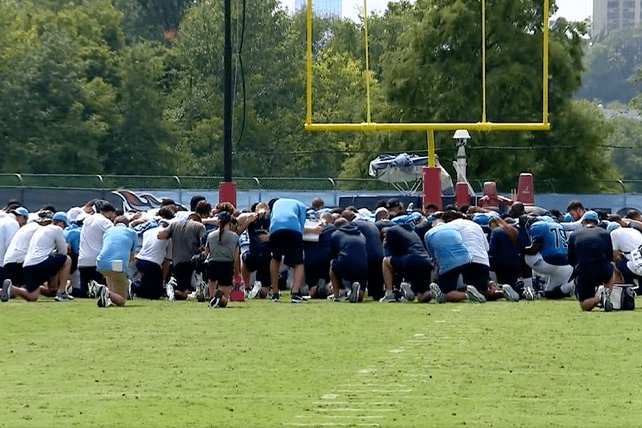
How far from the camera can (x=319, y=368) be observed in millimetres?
14383

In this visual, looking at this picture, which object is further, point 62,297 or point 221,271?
point 62,297

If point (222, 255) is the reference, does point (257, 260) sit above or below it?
below

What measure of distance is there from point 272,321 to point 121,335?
2.53 meters

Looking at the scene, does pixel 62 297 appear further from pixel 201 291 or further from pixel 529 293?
pixel 529 293

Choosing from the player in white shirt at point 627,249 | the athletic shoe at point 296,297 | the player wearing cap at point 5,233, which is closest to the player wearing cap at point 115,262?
the athletic shoe at point 296,297

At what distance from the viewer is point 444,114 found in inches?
2026

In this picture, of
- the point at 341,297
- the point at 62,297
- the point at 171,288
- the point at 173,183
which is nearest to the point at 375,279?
the point at 341,297

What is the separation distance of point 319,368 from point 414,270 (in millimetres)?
9411

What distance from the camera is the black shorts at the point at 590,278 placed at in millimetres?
21266

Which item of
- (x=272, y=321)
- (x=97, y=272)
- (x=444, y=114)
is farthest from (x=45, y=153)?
(x=272, y=321)

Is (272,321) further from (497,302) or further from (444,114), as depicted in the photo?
(444,114)

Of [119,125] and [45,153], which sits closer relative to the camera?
[45,153]

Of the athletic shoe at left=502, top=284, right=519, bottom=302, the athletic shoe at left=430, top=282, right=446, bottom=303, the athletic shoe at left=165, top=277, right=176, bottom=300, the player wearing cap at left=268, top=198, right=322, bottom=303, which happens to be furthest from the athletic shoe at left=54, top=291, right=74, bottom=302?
the athletic shoe at left=502, top=284, right=519, bottom=302

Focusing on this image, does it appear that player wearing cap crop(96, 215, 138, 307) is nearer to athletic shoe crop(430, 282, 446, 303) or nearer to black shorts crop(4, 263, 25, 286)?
black shorts crop(4, 263, 25, 286)
